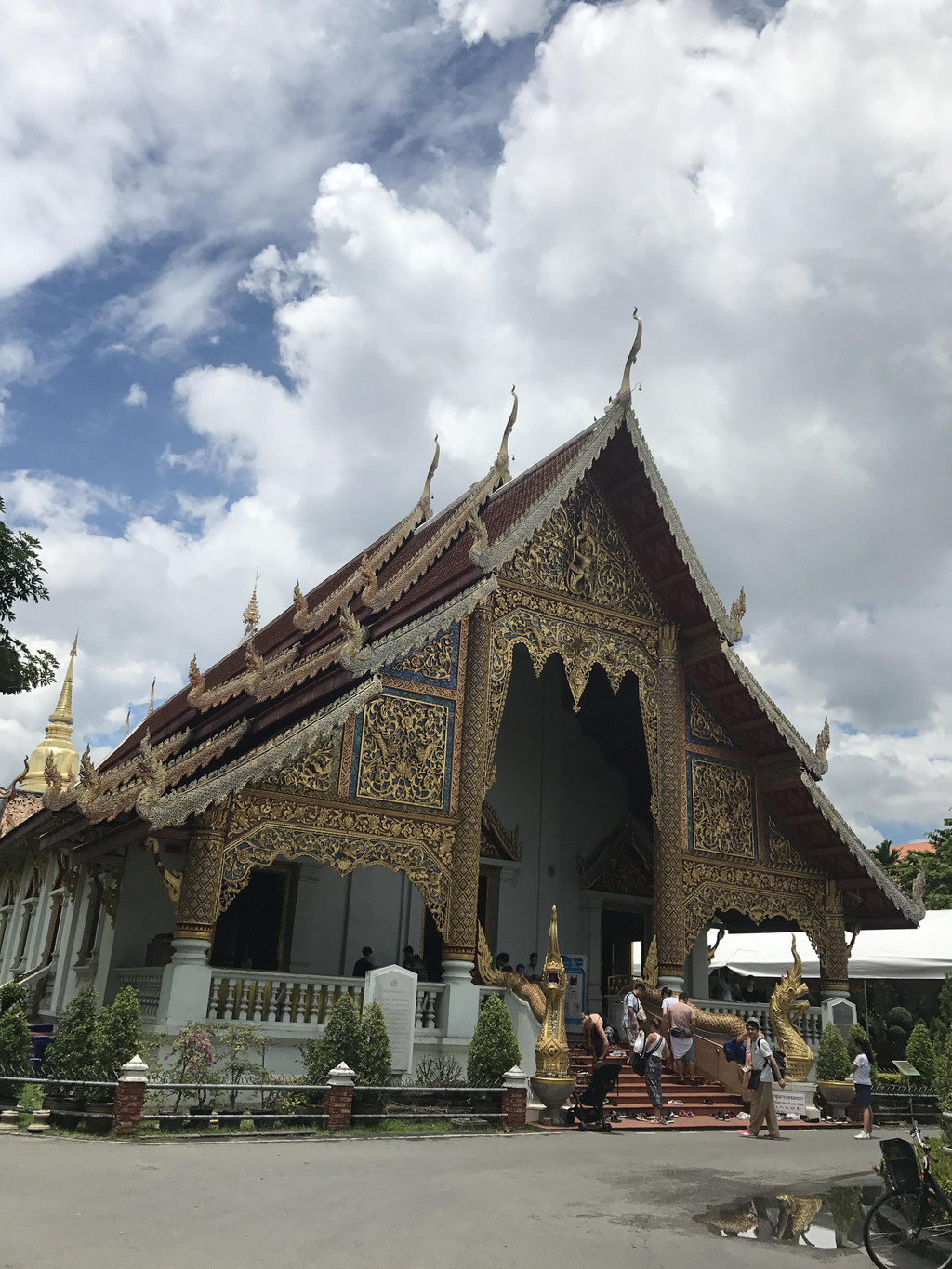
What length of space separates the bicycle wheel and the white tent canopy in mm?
10549

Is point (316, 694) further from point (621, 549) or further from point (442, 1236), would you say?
point (442, 1236)

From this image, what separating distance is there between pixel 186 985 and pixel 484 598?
514 centimetres

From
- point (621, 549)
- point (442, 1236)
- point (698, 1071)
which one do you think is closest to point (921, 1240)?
point (442, 1236)

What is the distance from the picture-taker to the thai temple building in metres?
10.4

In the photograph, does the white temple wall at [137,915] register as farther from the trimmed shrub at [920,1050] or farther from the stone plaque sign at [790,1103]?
the trimmed shrub at [920,1050]

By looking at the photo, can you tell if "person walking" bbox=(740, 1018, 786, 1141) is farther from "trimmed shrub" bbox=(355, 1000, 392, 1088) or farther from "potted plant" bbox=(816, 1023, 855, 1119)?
"trimmed shrub" bbox=(355, 1000, 392, 1088)

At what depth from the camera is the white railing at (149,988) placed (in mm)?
10133

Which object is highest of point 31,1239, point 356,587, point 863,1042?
point 356,587

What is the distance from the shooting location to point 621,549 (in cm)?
1393

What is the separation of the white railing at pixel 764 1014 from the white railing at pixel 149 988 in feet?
20.2

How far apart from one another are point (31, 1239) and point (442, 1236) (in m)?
1.86

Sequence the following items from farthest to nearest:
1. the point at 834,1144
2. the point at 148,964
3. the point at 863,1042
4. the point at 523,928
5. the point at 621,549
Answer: the point at 523,928
the point at 621,549
the point at 863,1042
the point at 148,964
the point at 834,1144

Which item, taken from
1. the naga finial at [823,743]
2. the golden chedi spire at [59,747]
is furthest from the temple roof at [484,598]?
the golden chedi spire at [59,747]

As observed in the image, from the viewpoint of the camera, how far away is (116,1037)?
8289mm
